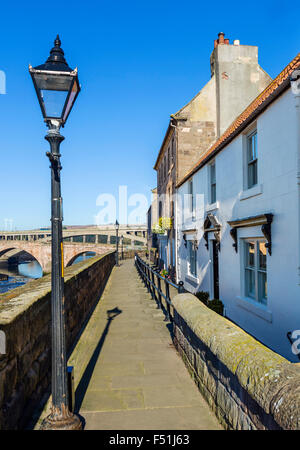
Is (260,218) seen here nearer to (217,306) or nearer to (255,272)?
(255,272)

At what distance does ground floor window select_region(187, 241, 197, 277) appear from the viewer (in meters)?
14.1

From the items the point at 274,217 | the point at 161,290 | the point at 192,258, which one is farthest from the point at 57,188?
the point at 192,258

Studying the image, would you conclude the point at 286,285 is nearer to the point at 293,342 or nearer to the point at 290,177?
the point at 293,342

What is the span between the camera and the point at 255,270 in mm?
7570

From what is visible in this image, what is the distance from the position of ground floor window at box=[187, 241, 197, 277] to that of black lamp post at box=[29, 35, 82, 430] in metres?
10.9

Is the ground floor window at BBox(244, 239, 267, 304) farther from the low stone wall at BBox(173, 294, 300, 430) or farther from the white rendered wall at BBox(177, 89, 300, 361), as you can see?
the low stone wall at BBox(173, 294, 300, 430)

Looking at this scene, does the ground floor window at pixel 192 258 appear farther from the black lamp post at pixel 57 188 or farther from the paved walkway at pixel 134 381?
the black lamp post at pixel 57 188

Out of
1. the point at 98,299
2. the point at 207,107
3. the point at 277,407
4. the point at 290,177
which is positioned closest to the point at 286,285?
the point at 290,177

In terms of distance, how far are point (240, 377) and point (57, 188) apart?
8.18ft

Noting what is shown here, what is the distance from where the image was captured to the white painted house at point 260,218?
18.8ft

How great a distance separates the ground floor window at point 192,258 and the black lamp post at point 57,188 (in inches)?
428

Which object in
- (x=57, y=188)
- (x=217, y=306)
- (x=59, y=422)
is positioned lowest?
(x=217, y=306)

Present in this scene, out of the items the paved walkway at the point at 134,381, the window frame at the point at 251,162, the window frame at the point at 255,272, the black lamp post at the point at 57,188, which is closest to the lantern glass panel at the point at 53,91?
the black lamp post at the point at 57,188

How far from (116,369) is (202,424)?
207cm
